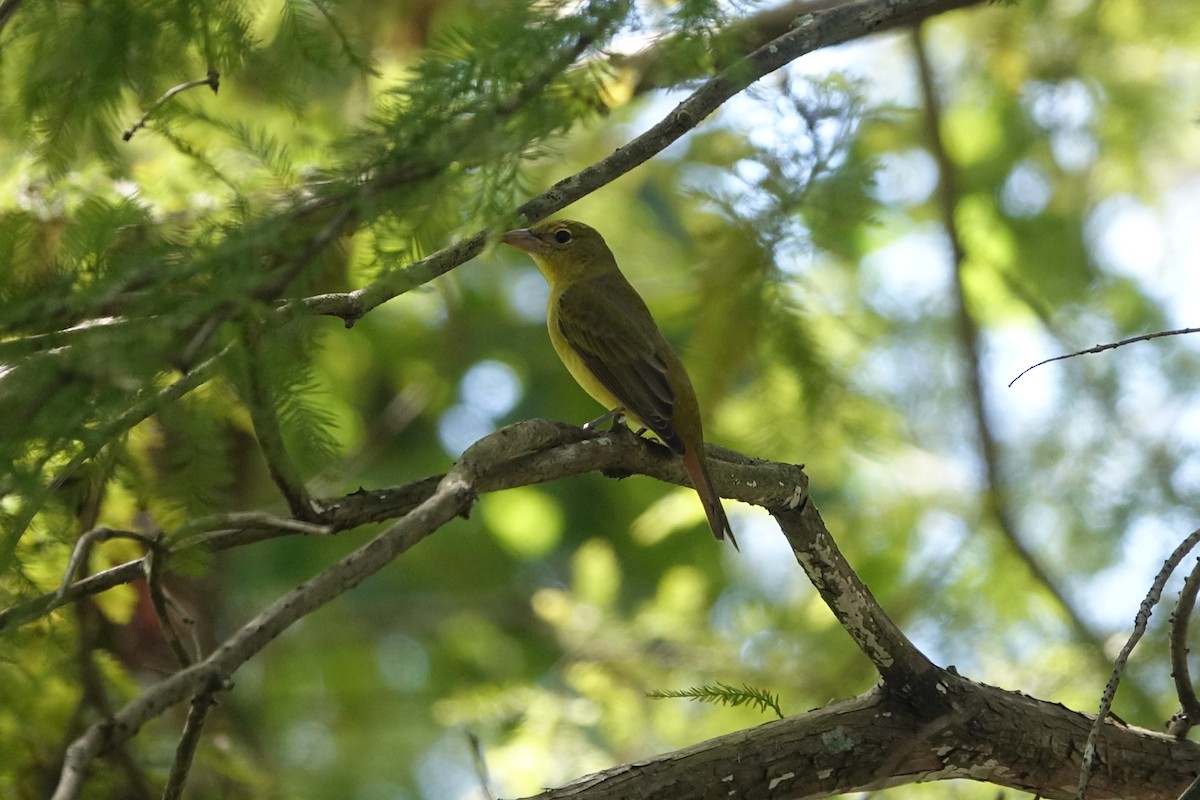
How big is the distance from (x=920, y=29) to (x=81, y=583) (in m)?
4.39

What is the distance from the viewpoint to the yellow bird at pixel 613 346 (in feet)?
12.6

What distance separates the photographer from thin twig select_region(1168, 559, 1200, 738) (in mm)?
3109

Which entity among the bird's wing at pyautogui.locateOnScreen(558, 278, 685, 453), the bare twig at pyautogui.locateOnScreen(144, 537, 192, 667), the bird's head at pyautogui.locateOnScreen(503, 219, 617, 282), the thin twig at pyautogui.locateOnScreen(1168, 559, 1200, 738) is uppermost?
the bird's head at pyautogui.locateOnScreen(503, 219, 617, 282)

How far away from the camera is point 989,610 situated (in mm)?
5602

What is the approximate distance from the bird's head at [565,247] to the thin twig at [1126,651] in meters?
3.05

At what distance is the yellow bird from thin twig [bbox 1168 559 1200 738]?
1.23 metres

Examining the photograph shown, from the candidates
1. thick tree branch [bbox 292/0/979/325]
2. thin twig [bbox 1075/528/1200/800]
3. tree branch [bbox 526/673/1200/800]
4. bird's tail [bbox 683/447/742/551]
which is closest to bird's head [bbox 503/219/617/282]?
bird's tail [bbox 683/447/742/551]

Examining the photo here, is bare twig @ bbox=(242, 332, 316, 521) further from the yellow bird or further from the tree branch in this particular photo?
the yellow bird

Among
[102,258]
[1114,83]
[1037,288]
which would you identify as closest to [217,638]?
[102,258]

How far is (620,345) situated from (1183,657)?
2.24m

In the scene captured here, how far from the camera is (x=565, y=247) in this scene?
5.40 meters

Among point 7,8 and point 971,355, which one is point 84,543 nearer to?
point 7,8

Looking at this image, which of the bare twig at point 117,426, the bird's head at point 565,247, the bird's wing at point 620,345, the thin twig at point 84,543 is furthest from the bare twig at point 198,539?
the bird's head at point 565,247

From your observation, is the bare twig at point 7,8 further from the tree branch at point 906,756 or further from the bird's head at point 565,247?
the bird's head at point 565,247
